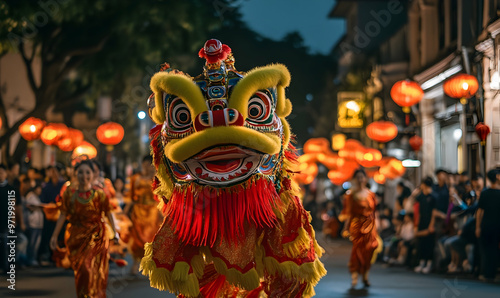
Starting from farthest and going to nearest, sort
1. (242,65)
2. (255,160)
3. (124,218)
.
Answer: (242,65)
(124,218)
(255,160)

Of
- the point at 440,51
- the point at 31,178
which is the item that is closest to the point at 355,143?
the point at 440,51

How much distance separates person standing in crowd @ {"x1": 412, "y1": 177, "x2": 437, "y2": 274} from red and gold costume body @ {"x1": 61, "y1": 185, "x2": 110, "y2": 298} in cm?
709

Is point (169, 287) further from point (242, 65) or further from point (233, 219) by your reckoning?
point (242, 65)

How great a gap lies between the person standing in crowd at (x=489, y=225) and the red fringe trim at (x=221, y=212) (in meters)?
6.86

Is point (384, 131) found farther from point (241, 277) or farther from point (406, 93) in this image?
point (241, 277)

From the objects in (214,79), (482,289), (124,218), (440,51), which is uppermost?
(440,51)

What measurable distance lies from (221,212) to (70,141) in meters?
15.2

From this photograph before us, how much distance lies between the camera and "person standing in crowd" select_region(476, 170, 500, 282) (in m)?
11.8

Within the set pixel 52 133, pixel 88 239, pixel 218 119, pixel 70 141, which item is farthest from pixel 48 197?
pixel 218 119

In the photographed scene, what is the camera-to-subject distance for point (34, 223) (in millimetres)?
14516

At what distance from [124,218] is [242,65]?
18.1 m

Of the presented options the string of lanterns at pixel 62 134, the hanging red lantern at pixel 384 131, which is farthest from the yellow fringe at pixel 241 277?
the hanging red lantern at pixel 384 131

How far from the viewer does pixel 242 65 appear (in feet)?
99.2

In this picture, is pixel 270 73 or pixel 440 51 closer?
pixel 270 73
